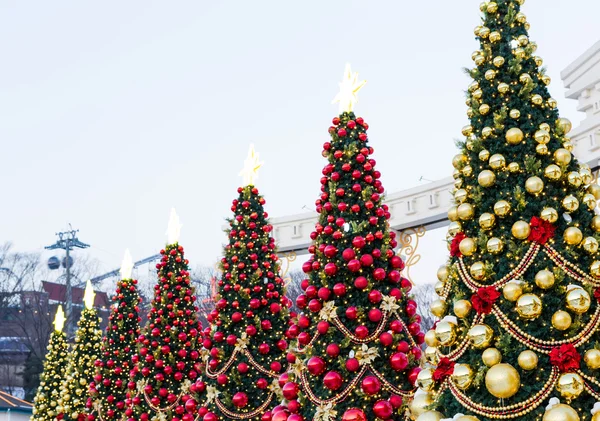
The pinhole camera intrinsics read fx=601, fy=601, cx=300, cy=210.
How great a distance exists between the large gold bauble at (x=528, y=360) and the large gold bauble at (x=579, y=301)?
38cm

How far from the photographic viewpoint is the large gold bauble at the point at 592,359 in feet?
12.0

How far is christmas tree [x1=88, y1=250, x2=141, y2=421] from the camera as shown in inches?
448

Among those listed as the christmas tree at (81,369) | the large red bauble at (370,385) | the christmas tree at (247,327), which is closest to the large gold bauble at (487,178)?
the large red bauble at (370,385)

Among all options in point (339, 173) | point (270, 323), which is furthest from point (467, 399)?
point (270, 323)

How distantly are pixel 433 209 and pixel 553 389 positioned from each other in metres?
10.0

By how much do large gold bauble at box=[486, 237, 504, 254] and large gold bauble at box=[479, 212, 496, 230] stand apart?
9 cm

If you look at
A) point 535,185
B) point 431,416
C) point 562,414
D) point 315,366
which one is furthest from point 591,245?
point 315,366

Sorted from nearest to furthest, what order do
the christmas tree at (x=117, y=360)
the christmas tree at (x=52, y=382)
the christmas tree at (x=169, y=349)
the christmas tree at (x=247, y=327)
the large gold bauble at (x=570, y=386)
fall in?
1. the large gold bauble at (x=570, y=386)
2. the christmas tree at (x=247, y=327)
3. the christmas tree at (x=169, y=349)
4. the christmas tree at (x=117, y=360)
5. the christmas tree at (x=52, y=382)

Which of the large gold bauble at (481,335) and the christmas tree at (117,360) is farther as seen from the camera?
the christmas tree at (117,360)

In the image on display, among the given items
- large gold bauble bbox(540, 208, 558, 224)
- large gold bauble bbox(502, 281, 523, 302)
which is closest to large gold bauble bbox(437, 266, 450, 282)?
large gold bauble bbox(502, 281, 523, 302)

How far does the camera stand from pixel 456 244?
4316 millimetres

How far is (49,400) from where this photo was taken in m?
16.2

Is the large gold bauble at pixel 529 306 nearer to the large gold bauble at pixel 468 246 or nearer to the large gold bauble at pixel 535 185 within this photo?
the large gold bauble at pixel 468 246

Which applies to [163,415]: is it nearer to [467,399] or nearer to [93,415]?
[93,415]
